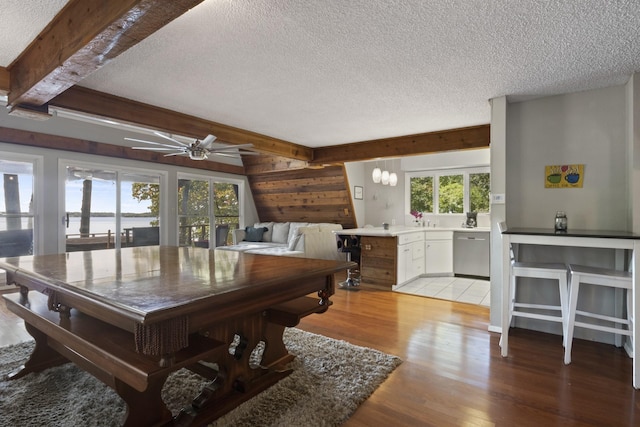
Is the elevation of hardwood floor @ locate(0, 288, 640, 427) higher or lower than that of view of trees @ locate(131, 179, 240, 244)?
lower

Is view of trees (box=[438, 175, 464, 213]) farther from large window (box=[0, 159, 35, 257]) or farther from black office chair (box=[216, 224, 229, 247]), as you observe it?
large window (box=[0, 159, 35, 257])

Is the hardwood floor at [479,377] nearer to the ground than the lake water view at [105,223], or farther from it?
nearer to the ground

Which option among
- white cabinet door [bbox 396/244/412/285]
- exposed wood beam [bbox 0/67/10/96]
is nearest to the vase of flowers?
white cabinet door [bbox 396/244/412/285]

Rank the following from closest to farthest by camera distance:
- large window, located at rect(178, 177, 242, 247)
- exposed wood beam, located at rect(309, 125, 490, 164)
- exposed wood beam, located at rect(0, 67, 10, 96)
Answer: exposed wood beam, located at rect(0, 67, 10, 96) → exposed wood beam, located at rect(309, 125, 490, 164) → large window, located at rect(178, 177, 242, 247)

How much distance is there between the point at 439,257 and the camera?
5621mm

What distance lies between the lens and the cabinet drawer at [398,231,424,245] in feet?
15.6

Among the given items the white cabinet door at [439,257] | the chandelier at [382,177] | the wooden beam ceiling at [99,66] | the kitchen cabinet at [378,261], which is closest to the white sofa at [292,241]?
the kitchen cabinet at [378,261]

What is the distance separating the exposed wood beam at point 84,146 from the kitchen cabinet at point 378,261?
3.71 metres

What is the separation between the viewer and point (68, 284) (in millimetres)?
1520

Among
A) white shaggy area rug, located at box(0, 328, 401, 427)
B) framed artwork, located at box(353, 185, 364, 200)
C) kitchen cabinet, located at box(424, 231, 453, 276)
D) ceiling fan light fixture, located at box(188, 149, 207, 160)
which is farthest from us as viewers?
framed artwork, located at box(353, 185, 364, 200)

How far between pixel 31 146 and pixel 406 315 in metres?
5.34

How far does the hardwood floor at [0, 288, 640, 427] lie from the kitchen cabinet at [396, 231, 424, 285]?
1.32 meters

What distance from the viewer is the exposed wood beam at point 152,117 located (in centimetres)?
284

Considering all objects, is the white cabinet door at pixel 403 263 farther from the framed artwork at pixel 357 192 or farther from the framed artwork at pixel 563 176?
the framed artwork at pixel 563 176
